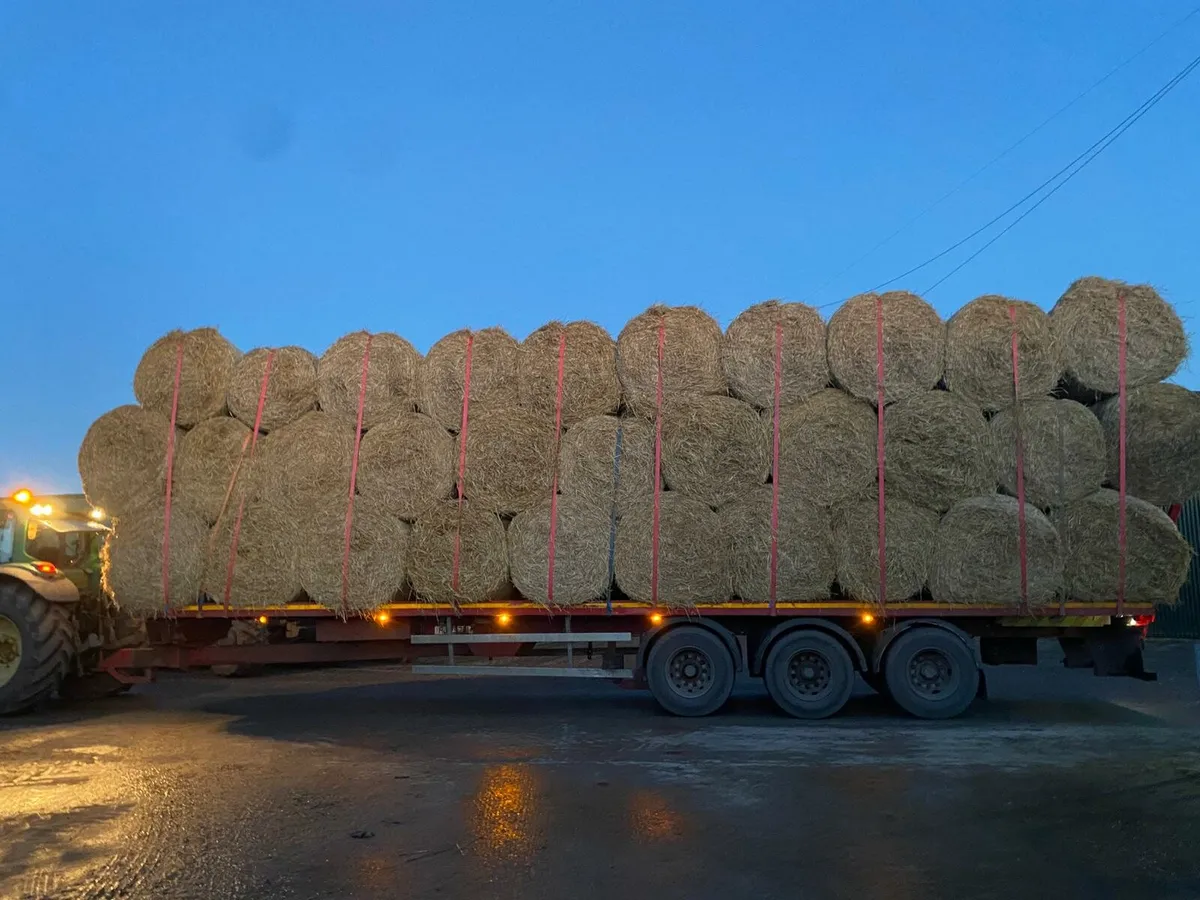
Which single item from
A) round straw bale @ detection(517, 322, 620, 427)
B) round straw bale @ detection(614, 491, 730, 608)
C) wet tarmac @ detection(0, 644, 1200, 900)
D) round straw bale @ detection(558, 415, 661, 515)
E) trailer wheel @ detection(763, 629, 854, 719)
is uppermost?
round straw bale @ detection(517, 322, 620, 427)

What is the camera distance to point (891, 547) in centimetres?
813

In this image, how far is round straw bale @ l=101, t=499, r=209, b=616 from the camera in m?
8.79

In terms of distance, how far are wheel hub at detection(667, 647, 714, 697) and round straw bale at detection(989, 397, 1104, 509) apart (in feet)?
10.4

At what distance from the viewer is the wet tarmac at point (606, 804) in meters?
4.42

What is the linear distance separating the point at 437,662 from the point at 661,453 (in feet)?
11.4

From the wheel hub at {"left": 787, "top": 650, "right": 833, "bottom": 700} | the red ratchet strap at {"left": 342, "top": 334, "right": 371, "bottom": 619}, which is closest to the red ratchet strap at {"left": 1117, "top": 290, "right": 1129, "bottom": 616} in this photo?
the wheel hub at {"left": 787, "top": 650, "right": 833, "bottom": 700}

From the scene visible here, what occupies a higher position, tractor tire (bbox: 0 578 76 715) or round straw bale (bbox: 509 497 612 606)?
round straw bale (bbox: 509 497 612 606)

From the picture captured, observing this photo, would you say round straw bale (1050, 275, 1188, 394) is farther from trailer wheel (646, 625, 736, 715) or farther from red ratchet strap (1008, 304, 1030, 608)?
trailer wheel (646, 625, 736, 715)

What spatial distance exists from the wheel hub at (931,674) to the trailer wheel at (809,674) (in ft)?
1.91

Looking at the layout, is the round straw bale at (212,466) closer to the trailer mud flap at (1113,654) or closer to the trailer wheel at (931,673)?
the trailer wheel at (931,673)

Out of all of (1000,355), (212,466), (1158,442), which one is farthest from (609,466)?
(1158,442)

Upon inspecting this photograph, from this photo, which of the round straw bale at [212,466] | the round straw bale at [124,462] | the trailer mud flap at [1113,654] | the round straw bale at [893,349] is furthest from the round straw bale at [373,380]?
the trailer mud flap at [1113,654]

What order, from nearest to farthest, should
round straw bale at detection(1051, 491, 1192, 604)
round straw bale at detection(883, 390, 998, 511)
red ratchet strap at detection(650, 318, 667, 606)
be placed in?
1. round straw bale at detection(1051, 491, 1192, 604)
2. round straw bale at detection(883, 390, 998, 511)
3. red ratchet strap at detection(650, 318, 667, 606)

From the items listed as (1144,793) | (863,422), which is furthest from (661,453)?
(1144,793)
